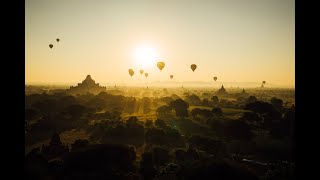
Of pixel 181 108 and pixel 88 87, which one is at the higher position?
pixel 88 87

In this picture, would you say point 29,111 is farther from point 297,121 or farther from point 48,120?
point 297,121

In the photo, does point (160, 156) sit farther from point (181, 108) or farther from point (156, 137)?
point (181, 108)

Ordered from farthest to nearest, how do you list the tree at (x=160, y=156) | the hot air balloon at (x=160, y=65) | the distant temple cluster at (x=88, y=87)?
the distant temple cluster at (x=88, y=87) < the hot air balloon at (x=160, y=65) < the tree at (x=160, y=156)

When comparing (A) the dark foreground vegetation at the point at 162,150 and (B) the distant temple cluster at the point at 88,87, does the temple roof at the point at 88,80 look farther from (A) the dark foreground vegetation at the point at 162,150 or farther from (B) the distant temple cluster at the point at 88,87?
(A) the dark foreground vegetation at the point at 162,150

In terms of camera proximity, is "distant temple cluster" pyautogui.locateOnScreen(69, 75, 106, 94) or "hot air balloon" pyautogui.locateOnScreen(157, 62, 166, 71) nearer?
"hot air balloon" pyautogui.locateOnScreen(157, 62, 166, 71)

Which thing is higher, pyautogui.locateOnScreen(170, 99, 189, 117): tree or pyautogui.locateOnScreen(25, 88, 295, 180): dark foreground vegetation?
pyautogui.locateOnScreen(170, 99, 189, 117): tree

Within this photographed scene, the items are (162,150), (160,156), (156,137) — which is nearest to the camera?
(160,156)

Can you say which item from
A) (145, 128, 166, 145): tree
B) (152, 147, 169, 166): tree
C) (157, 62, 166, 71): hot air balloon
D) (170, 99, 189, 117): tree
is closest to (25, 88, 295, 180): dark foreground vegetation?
(152, 147, 169, 166): tree

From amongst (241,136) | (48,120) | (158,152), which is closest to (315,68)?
(158,152)

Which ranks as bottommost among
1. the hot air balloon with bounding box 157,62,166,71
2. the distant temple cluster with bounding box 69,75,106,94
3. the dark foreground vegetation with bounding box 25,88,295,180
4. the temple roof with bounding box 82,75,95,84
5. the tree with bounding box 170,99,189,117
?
the dark foreground vegetation with bounding box 25,88,295,180

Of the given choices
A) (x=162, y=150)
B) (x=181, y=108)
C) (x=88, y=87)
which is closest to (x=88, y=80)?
(x=88, y=87)

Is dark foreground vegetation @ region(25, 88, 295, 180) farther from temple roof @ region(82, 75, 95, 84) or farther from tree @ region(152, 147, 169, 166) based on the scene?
temple roof @ region(82, 75, 95, 84)

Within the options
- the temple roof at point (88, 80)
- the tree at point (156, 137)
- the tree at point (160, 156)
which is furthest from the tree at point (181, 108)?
the temple roof at point (88, 80)

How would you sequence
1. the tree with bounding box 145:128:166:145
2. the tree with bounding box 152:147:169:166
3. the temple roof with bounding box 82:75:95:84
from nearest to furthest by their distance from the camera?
the tree with bounding box 152:147:169:166, the tree with bounding box 145:128:166:145, the temple roof with bounding box 82:75:95:84
